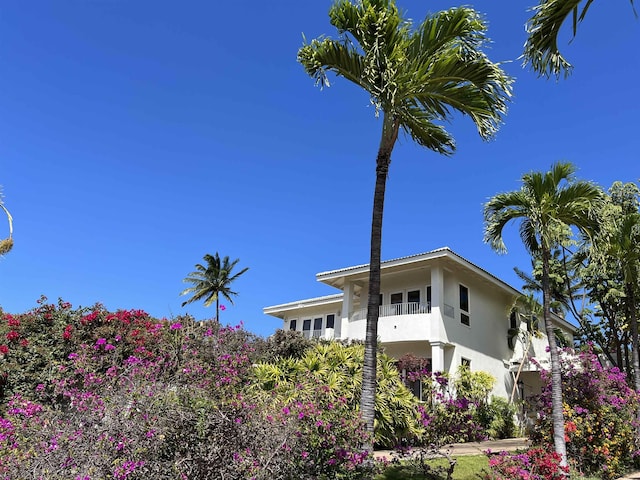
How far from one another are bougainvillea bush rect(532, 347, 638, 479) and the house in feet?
20.1

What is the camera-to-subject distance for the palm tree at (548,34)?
523 cm

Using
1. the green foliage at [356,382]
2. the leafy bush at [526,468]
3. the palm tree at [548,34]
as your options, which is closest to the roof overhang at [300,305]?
the green foliage at [356,382]

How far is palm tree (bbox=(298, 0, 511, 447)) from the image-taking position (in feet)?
25.1

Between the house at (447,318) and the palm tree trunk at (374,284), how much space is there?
38.2 feet

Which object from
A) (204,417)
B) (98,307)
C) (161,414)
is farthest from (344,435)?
(98,307)

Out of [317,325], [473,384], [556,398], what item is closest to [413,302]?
[473,384]

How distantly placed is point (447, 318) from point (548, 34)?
15511mm

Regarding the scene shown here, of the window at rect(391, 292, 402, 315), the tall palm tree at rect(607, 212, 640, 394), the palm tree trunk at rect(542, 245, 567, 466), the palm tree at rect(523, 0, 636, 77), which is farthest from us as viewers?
the window at rect(391, 292, 402, 315)

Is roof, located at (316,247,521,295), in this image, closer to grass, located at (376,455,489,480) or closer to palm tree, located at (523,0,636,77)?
grass, located at (376,455,489,480)

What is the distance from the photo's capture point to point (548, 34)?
5578 millimetres

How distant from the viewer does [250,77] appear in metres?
14.3

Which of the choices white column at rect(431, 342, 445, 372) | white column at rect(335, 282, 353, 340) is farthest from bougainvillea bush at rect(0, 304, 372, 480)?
white column at rect(335, 282, 353, 340)

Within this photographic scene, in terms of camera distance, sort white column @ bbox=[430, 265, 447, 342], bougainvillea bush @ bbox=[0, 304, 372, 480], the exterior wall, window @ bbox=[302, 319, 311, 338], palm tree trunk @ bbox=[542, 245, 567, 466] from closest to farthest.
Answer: bougainvillea bush @ bbox=[0, 304, 372, 480], palm tree trunk @ bbox=[542, 245, 567, 466], white column @ bbox=[430, 265, 447, 342], the exterior wall, window @ bbox=[302, 319, 311, 338]

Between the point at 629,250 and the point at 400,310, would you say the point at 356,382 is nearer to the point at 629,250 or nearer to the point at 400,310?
the point at 629,250
